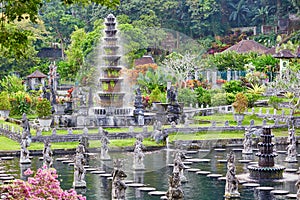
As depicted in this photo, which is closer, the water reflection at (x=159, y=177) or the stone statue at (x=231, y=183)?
the stone statue at (x=231, y=183)

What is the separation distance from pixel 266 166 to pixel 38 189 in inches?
745

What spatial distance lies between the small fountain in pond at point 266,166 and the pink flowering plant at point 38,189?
17746 mm

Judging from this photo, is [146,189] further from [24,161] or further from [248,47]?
[248,47]

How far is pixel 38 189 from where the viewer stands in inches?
822

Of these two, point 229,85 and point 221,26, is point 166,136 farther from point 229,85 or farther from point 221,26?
point 221,26

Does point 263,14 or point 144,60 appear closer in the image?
point 144,60

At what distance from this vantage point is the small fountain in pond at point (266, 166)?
37781mm

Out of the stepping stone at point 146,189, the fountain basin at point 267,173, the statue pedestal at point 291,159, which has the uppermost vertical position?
the statue pedestal at point 291,159

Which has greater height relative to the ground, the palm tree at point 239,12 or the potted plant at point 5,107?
the palm tree at point 239,12

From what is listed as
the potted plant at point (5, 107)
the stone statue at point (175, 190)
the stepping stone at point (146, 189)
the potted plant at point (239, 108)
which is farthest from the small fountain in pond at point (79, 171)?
the potted plant at point (5, 107)

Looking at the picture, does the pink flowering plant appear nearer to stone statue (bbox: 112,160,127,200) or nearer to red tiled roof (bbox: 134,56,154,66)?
stone statue (bbox: 112,160,127,200)

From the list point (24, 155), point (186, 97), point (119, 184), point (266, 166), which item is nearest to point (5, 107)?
point (186, 97)

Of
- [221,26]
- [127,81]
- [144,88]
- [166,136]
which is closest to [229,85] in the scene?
[144,88]

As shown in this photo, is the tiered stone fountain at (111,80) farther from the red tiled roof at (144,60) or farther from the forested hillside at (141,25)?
the red tiled roof at (144,60)
